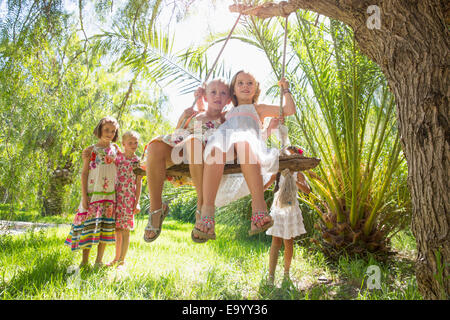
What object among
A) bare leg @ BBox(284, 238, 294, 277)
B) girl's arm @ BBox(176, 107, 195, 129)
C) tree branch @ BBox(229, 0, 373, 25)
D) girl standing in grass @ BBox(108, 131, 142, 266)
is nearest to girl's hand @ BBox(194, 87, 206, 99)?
girl's arm @ BBox(176, 107, 195, 129)

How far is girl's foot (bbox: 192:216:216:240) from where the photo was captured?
195 centimetres

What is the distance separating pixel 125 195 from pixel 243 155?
162 cm

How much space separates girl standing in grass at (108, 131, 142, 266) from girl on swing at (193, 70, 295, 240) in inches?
49.7

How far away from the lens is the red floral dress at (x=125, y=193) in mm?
3146

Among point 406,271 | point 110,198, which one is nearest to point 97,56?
point 110,198

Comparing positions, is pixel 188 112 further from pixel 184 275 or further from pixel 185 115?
pixel 184 275

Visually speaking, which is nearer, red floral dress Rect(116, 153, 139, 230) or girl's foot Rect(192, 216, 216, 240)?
girl's foot Rect(192, 216, 216, 240)

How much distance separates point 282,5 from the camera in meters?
2.38

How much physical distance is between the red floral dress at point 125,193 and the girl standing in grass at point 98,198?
0.11 metres

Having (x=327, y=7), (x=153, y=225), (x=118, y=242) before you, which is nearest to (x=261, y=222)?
(x=153, y=225)

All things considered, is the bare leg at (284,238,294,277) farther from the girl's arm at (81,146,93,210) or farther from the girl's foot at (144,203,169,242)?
the girl's arm at (81,146,93,210)

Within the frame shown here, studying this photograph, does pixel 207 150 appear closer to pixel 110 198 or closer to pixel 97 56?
pixel 110 198

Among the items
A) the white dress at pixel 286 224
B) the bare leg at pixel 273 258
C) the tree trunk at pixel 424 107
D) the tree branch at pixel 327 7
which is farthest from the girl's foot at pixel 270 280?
the tree branch at pixel 327 7

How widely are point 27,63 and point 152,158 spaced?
1756mm
